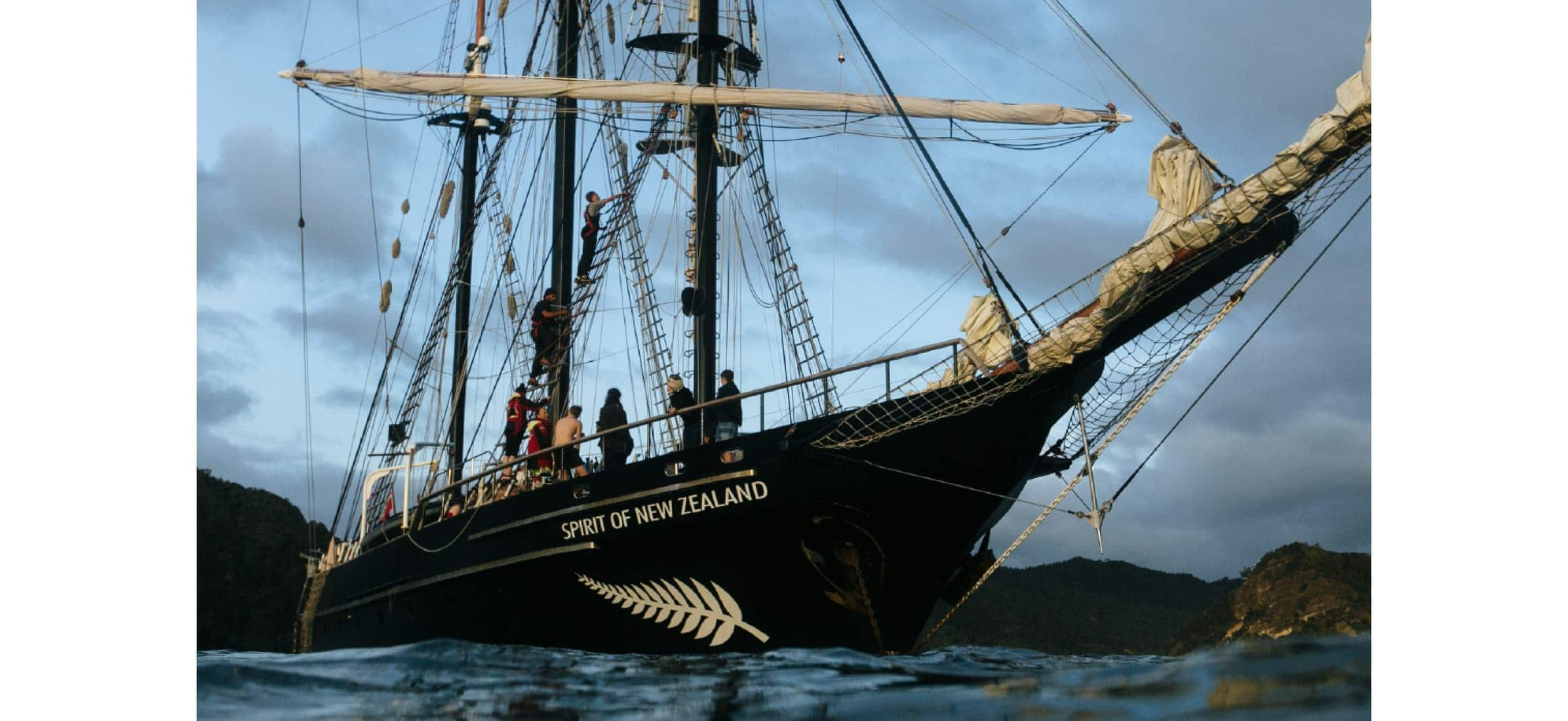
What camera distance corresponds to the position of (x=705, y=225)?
45.0 feet

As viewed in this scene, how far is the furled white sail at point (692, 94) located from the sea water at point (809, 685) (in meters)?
4.94

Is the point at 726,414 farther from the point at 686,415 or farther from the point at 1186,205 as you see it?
the point at 1186,205

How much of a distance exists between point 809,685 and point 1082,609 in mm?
2004

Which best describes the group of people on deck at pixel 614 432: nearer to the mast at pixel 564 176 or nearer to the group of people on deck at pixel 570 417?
the group of people on deck at pixel 570 417

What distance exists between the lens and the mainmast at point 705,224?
13.5 metres

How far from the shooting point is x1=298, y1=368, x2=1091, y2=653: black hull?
1137 centimetres

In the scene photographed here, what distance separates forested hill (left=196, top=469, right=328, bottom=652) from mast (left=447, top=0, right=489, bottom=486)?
2243 mm

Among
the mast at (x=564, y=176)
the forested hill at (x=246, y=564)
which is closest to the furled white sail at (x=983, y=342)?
the forested hill at (x=246, y=564)

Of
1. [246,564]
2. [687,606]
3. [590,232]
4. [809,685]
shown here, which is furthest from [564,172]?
[809,685]
